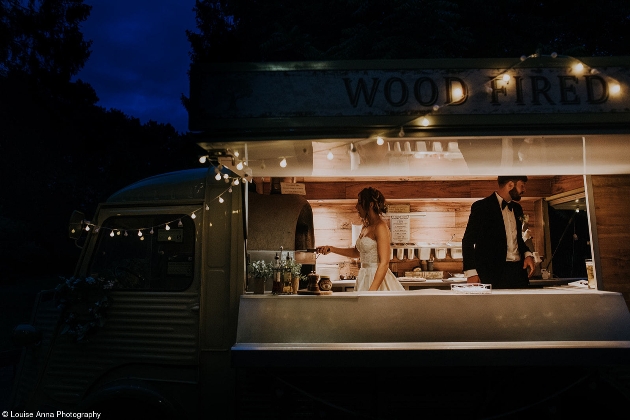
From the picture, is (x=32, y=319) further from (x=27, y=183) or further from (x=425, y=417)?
(x=27, y=183)

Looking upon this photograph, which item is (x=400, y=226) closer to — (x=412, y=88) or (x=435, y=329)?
(x=435, y=329)

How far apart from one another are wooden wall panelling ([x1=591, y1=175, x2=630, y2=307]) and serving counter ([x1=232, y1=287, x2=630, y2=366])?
0.45 meters

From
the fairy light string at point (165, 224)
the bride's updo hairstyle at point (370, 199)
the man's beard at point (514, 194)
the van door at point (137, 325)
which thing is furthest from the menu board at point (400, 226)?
the van door at point (137, 325)

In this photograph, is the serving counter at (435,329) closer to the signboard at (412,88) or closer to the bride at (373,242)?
the signboard at (412,88)

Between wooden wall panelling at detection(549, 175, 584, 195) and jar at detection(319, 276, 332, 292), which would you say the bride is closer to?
jar at detection(319, 276, 332, 292)

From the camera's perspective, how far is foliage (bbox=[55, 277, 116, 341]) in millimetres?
3887

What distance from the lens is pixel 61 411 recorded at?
3840 millimetres

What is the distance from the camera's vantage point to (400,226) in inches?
347

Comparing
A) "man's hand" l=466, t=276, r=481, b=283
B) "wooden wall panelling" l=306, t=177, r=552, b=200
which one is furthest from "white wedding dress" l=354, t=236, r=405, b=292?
"wooden wall panelling" l=306, t=177, r=552, b=200

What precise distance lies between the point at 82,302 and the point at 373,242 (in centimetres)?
371

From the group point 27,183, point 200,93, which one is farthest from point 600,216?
point 27,183

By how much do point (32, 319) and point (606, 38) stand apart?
16.4 meters

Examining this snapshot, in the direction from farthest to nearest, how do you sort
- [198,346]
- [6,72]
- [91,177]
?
[91,177], [6,72], [198,346]

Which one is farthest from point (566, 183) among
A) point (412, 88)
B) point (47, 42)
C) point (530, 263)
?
point (47, 42)
